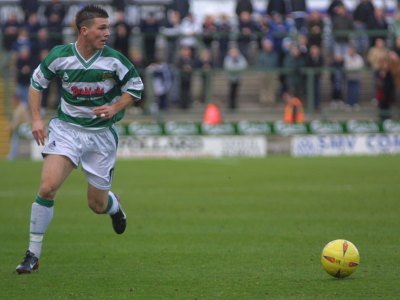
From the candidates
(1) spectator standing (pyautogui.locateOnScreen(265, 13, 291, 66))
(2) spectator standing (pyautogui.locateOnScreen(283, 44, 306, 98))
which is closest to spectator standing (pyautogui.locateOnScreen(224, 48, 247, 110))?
(1) spectator standing (pyautogui.locateOnScreen(265, 13, 291, 66))

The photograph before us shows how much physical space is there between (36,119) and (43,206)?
0.86 metres

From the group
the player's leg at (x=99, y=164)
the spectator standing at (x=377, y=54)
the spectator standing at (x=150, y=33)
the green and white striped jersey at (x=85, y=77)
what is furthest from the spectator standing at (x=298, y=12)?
the green and white striped jersey at (x=85, y=77)

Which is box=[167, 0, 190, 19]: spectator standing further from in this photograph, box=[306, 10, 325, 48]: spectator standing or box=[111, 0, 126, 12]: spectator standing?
box=[306, 10, 325, 48]: spectator standing

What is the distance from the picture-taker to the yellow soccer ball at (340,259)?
28.7 feet

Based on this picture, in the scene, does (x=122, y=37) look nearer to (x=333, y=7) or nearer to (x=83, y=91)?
(x=333, y=7)

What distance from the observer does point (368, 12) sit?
105 ft

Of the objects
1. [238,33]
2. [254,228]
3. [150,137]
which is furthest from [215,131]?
[254,228]

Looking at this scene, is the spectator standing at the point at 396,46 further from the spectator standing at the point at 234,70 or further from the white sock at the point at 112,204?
the white sock at the point at 112,204

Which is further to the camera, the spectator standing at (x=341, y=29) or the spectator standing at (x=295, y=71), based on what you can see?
the spectator standing at (x=341, y=29)

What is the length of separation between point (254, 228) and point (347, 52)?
19.7m

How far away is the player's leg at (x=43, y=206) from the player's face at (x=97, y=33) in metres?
1.19

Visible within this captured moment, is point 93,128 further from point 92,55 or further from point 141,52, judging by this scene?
point 141,52

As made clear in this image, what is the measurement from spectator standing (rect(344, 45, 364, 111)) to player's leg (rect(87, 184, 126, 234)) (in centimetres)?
2058

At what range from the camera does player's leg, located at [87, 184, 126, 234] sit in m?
10.4
